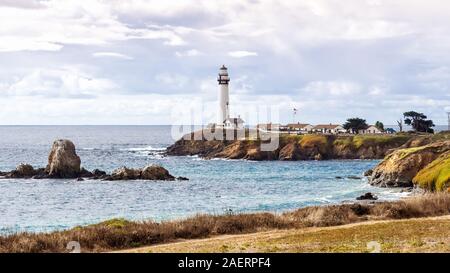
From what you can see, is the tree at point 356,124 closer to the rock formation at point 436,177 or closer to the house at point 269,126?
the house at point 269,126

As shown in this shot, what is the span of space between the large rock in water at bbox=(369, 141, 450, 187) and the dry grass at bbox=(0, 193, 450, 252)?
3421cm

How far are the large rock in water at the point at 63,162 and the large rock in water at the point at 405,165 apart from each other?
1665 inches

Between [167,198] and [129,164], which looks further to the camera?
[129,164]

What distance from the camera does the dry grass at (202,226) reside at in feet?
87.0

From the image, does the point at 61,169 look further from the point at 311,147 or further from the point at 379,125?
the point at 379,125

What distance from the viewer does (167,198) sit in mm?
65250

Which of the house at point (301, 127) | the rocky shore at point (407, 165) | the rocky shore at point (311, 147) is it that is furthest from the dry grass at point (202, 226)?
the house at point (301, 127)

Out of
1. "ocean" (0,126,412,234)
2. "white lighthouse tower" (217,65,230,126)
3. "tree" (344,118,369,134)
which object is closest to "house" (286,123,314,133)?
"tree" (344,118,369,134)

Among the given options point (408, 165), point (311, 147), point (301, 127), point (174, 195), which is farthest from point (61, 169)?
point (301, 127)
